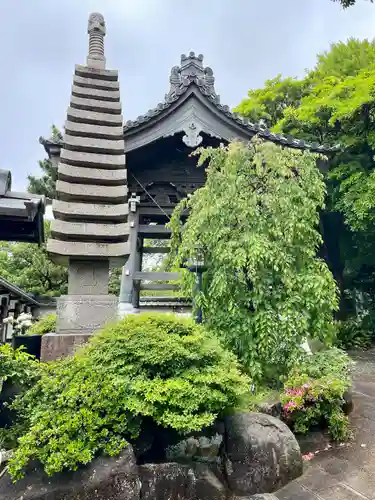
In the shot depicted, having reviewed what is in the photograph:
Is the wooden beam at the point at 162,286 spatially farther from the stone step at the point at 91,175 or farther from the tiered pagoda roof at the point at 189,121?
the stone step at the point at 91,175

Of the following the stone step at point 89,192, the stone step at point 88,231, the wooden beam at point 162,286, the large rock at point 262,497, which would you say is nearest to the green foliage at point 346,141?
the wooden beam at point 162,286

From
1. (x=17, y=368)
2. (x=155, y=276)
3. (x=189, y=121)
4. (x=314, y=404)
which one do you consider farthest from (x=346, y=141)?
(x=17, y=368)

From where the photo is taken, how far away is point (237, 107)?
13.4 metres

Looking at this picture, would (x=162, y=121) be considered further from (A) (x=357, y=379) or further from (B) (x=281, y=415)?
(A) (x=357, y=379)

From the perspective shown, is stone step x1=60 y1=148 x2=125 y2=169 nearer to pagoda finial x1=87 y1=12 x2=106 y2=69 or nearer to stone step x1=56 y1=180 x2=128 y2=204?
stone step x1=56 y1=180 x2=128 y2=204

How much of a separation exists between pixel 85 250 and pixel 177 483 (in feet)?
8.76

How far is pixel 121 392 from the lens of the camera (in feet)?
9.14

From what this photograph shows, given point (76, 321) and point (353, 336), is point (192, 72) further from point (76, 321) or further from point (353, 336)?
point (353, 336)

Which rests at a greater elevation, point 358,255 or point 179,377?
point 358,255

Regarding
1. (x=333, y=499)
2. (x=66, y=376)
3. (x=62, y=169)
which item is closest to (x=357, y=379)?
(x=333, y=499)

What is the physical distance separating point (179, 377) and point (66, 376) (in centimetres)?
97

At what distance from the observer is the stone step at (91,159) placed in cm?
478

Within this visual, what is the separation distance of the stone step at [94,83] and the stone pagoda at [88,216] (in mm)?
25

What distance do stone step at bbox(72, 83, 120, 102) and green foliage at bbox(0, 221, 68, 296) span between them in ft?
26.7
